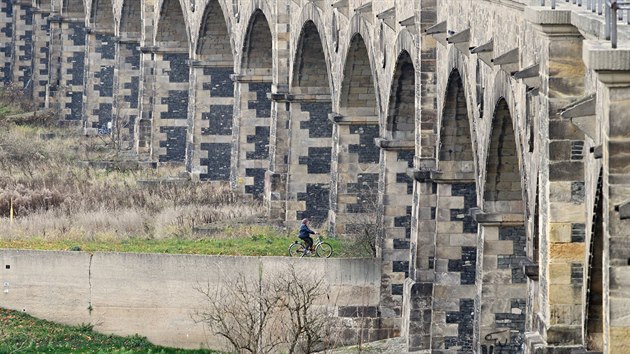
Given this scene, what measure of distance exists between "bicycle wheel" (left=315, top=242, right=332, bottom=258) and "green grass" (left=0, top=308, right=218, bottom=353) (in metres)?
3.21

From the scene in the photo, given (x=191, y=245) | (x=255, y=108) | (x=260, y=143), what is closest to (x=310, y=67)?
(x=255, y=108)

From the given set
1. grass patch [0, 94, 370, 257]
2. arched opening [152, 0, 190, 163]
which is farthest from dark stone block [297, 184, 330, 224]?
arched opening [152, 0, 190, 163]

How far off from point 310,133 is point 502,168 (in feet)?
56.3

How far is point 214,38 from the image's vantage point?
57.7 meters

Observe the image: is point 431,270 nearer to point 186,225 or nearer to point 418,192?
point 418,192

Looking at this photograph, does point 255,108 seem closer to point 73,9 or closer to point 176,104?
point 176,104

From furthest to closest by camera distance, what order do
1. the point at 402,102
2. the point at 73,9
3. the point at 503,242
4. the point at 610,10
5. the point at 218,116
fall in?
the point at 73,9 → the point at 218,116 → the point at 402,102 → the point at 503,242 → the point at 610,10

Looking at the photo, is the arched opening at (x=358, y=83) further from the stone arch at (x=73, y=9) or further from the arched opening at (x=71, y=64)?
the stone arch at (x=73, y=9)

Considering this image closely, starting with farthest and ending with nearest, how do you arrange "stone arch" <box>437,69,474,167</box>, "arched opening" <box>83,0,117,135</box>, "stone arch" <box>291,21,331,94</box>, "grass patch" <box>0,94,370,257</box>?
1. "arched opening" <box>83,0,117,135</box>
2. "stone arch" <box>291,21,331,94</box>
3. "grass patch" <box>0,94,370,257</box>
4. "stone arch" <box>437,69,474,167</box>

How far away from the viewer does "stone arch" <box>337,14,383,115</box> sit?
4094 centimetres

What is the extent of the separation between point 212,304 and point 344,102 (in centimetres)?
570

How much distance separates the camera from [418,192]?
124 feet

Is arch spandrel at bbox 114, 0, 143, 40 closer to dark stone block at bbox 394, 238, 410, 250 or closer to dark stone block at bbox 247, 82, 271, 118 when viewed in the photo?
dark stone block at bbox 247, 82, 271, 118

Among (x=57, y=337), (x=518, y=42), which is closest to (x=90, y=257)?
(x=57, y=337)
